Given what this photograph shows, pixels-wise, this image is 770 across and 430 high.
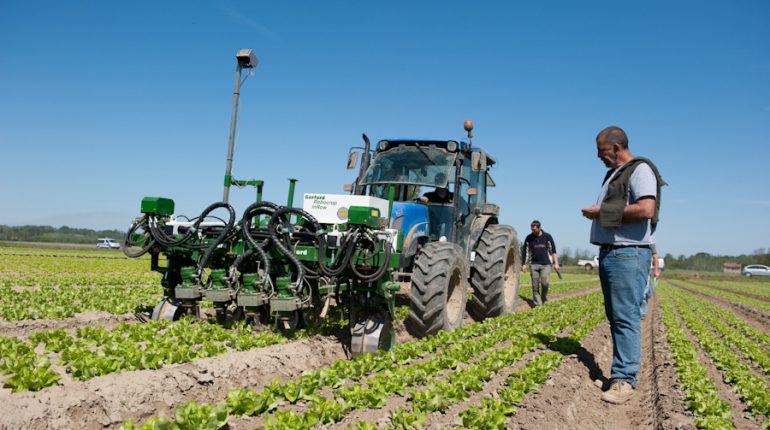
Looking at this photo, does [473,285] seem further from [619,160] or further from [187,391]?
[187,391]

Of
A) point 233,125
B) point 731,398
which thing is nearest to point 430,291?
point 731,398

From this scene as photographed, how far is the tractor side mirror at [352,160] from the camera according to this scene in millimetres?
8047

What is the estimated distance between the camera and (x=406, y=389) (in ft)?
14.3

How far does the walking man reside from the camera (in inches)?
471

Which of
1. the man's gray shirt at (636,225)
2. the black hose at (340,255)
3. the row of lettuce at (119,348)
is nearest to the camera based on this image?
the row of lettuce at (119,348)

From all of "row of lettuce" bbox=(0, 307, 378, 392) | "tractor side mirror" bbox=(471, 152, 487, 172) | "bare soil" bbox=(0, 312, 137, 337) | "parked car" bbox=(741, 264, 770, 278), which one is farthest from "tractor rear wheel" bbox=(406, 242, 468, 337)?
"parked car" bbox=(741, 264, 770, 278)

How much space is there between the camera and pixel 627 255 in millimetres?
4613

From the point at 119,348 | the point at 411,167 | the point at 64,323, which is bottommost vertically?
the point at 64,323

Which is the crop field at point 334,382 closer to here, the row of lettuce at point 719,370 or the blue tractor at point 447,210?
the row of lettuce at point 719,370

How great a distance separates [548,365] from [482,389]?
1.02 m

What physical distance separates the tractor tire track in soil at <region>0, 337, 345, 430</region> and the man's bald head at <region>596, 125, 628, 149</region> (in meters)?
3.46

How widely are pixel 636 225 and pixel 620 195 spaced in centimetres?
30

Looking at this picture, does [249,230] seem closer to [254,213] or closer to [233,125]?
[254,213]

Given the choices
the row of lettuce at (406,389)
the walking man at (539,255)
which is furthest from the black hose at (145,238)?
the walking man at (539,255)
